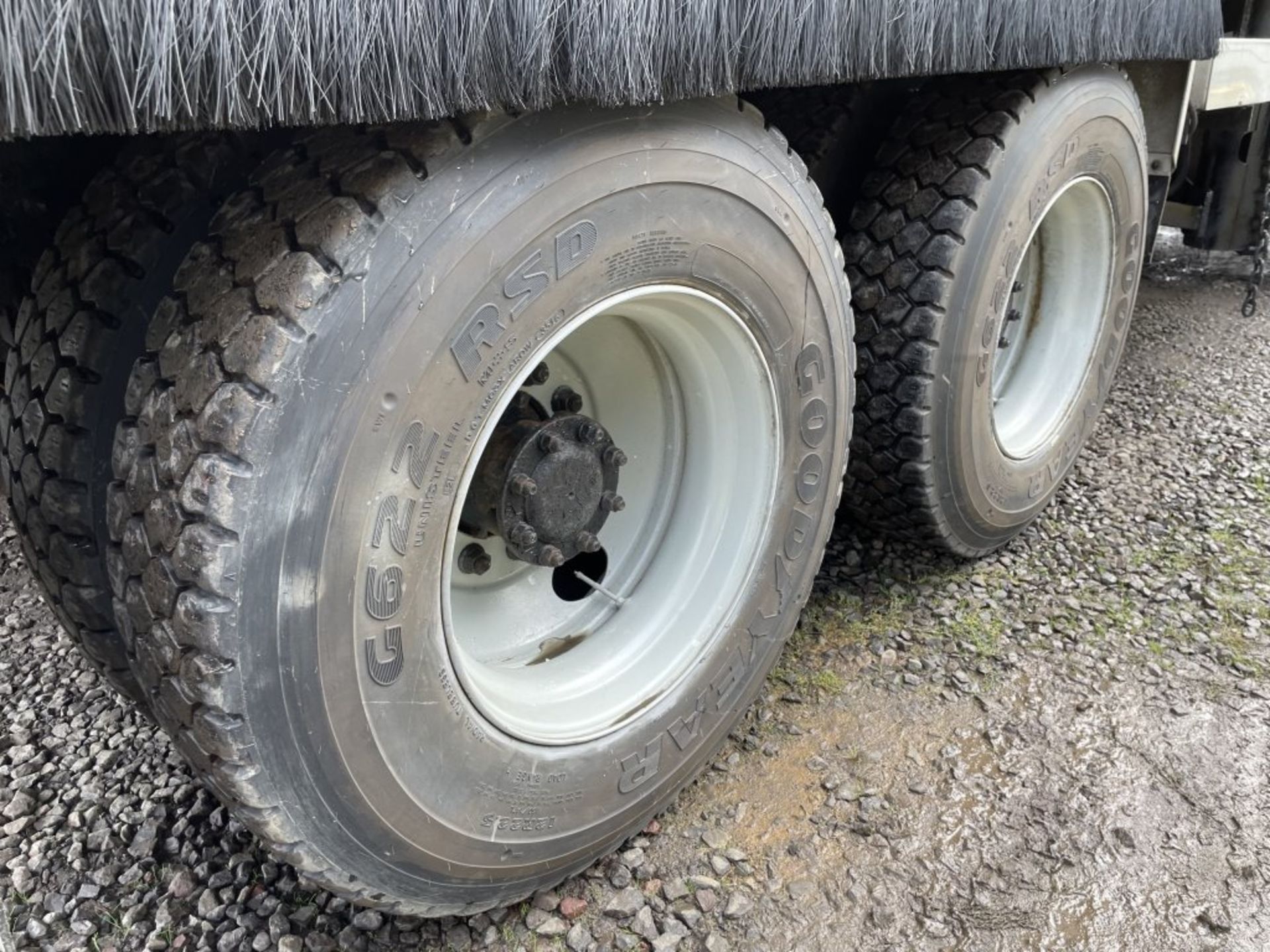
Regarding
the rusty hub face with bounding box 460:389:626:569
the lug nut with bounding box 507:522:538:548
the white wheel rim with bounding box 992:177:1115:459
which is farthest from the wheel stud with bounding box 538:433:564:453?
the white wheel rim with bounding box 992:177:1115:459

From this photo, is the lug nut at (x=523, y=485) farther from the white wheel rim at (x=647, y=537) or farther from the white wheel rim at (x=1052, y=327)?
the white wheel rim at (x=1052, y=327)

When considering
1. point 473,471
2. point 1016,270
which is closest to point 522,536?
point 473,471

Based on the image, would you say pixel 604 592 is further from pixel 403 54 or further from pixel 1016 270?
pixel 1016 270

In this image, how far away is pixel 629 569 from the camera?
1.79 metres

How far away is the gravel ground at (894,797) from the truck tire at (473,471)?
206 mm

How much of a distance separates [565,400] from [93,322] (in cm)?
72

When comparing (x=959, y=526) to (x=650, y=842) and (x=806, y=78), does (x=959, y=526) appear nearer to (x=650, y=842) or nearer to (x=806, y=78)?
(x=650, y=842)

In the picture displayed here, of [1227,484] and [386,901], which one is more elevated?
[386,901]

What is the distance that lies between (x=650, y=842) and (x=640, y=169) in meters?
1.16

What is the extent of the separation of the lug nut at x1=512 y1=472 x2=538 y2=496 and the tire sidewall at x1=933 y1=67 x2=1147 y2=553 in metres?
1.00

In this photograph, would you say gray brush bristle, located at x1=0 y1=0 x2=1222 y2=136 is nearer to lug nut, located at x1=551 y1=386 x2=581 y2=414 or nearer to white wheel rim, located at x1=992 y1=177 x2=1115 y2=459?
lug nut, located at x1=551 y1=386 x2=581 y2=414

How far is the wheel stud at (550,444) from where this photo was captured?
153 cm

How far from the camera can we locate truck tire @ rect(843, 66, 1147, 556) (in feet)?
6.56

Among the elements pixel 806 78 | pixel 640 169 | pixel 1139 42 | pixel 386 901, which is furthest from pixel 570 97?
pixel 1139 42
